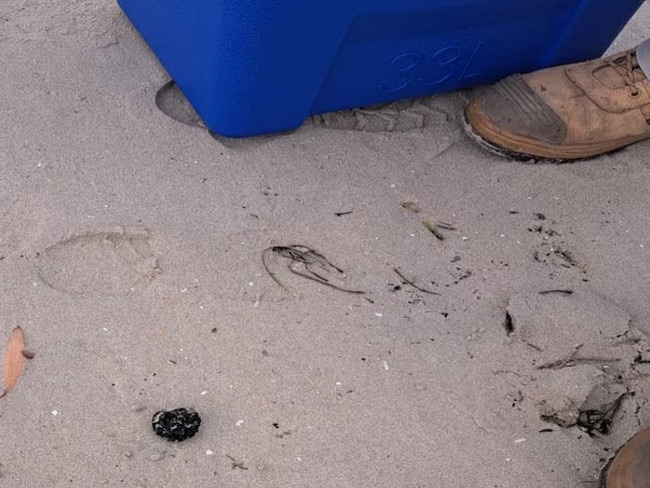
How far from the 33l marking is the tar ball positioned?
0.75 m

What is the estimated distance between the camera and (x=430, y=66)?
1.59 metres

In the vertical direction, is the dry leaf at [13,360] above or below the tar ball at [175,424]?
below

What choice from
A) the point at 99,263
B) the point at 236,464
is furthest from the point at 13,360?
the point at 236,464

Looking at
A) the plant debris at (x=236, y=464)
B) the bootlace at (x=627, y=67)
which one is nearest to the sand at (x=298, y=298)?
the plant debris at (x=236, y=464)

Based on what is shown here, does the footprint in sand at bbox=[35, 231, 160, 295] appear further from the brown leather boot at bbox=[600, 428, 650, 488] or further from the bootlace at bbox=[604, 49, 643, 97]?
the bootlace at bbox=[604, 49, 643, 97]

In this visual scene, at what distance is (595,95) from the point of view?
161 centimetres

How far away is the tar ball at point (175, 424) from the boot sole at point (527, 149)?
78cm

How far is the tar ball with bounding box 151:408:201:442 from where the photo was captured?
106 cm

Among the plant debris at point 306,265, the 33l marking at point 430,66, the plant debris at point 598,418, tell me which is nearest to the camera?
the plant debris at point 598,418

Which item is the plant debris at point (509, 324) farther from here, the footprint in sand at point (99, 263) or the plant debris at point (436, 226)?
the footprint in sand at point (99, 263)

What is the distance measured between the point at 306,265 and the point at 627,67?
2.56 feet

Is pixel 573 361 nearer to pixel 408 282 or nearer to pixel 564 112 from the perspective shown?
pixel 408 282

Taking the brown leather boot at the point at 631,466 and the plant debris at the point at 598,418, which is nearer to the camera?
the brown leather boot at the point at 631,466

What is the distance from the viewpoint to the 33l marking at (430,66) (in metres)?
1.55
